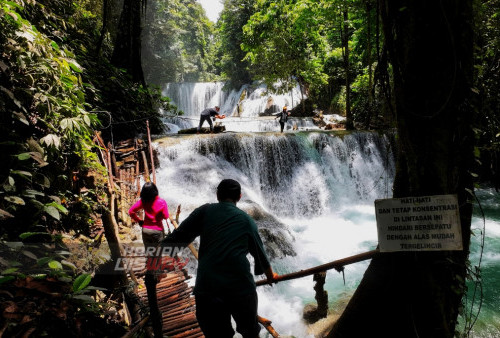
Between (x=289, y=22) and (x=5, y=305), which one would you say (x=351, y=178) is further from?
(x=5, y=305)

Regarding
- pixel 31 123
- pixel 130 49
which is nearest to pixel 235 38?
pixel 130 49

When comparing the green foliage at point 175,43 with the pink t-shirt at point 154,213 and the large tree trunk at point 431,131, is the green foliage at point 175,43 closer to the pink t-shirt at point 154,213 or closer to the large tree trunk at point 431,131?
the pink t-shirt at point 154,213

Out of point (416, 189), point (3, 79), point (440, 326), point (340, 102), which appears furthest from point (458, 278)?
point (340, 102)

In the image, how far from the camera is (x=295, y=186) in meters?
11.5

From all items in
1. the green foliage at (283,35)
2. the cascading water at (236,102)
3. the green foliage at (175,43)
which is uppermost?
the green foliage at (175,43)

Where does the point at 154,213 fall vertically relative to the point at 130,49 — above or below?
below

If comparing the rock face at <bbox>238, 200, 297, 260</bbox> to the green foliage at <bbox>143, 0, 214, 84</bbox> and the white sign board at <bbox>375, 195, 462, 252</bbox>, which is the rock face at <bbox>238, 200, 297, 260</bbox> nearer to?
the white sign board at <bbox>375, 195, 462, 252</bbox>

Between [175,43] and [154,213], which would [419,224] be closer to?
[154,213]

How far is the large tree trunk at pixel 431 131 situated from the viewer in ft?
→ 5.30

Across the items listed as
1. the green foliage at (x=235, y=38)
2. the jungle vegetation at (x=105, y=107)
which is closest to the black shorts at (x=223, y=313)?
the jungle vegetation at (x=105, y=107)

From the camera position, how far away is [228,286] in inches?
77.3

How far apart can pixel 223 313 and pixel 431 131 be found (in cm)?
183

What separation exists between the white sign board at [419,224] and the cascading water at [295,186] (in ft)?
16.0

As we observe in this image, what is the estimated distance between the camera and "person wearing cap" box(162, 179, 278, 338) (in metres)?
1.97
